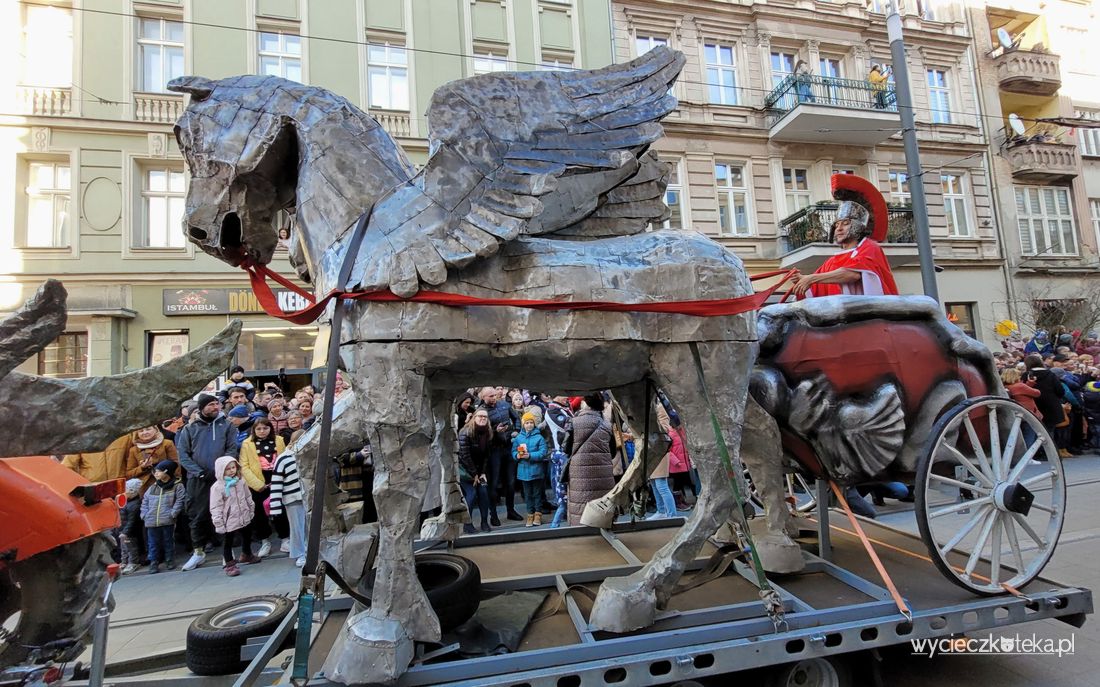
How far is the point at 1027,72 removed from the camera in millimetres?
17297

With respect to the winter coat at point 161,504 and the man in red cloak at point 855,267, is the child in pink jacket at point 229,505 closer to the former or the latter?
the winter coat at point 161,504

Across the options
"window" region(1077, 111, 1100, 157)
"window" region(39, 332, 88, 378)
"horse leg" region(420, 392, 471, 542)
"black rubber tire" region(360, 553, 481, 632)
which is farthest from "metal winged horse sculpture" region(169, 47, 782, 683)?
"window" region(1077, 111, 1100, 157)

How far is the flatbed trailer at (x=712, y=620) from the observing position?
216 centimetres

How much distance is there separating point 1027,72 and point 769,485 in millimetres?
20919

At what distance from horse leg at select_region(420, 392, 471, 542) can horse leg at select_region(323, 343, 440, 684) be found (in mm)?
1075

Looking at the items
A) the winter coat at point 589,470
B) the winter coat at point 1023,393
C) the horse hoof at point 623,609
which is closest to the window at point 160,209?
the winter coat at point 589,470

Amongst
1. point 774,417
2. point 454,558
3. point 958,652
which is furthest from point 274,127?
point 958,652

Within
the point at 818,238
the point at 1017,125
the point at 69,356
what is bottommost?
the point at 69,356

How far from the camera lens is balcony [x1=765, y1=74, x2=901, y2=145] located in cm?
1434

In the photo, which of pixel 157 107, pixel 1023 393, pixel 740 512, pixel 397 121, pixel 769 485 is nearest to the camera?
pixel 740 512

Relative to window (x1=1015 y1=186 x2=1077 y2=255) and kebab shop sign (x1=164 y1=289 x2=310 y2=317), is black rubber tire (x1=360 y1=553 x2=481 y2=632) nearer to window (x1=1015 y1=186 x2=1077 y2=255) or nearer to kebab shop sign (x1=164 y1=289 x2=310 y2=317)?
kebab shop sign (x1=164 y1=289 x2=310 y2=317)

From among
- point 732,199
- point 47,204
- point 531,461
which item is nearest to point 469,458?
point 531,461

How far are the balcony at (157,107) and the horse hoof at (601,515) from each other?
12.1 m

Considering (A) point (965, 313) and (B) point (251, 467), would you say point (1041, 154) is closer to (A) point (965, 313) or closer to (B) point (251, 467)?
(A) point (965, 313)
